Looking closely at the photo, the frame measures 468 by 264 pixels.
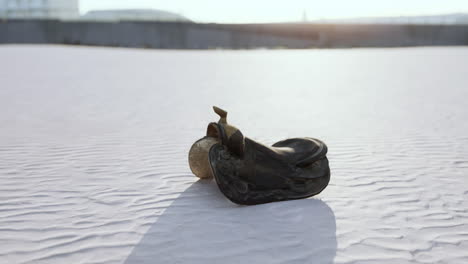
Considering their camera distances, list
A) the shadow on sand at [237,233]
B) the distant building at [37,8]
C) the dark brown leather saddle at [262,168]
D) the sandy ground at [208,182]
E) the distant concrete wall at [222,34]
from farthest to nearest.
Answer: the distant building at [37,8]
the distant concrete wall at [222,34]
the dark brown leather saddle at [262,168]
the sandy ground at [208,182]
the shadow on sand at [237,233]

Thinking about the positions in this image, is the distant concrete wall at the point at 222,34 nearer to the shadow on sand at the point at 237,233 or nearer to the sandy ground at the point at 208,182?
the sandy ground at the point at 208,182

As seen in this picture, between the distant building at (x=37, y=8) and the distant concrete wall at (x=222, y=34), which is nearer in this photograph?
the distant concrete wall at (x=222, y=34)

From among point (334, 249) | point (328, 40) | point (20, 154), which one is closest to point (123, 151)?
point (20, 154)

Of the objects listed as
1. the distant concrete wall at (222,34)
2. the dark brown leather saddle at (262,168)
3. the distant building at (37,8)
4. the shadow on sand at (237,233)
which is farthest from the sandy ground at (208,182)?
the distant building at (37,8)

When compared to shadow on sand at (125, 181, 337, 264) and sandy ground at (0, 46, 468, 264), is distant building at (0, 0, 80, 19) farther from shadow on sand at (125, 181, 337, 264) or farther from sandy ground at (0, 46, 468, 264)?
shadow on sand at (125, 181, 337, 264)

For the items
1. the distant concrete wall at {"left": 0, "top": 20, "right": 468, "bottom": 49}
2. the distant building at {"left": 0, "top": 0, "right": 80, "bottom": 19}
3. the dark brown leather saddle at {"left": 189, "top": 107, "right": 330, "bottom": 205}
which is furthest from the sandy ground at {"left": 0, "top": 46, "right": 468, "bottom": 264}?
the distant building at {"left": 0, "top": 0, "right": 80, "bottom": 19}

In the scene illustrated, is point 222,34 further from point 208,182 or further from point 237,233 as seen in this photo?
point 237,233

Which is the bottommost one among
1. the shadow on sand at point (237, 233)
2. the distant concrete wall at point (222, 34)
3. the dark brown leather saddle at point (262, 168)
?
the distant concrete wall at point (222, 34)
